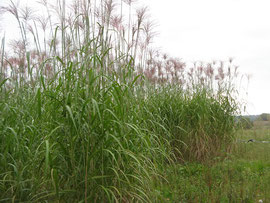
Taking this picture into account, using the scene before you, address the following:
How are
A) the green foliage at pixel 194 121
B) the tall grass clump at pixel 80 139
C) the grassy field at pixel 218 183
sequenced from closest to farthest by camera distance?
1. the tall grass clump at pixel 80 139
2. the grassy field at pixel 218 183
3. the green foliage at pixel 194 121

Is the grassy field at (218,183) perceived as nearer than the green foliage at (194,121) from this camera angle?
Yes

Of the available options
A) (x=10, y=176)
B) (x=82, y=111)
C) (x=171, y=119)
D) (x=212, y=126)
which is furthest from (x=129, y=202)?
Answer: (x=212, y=126)

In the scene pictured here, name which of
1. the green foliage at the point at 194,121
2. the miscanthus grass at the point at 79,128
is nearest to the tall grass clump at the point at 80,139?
the miscanthus grass at the point at 79,128

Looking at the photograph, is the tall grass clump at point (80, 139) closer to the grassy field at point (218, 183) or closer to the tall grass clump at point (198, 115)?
the grassy field at point (218, 183)

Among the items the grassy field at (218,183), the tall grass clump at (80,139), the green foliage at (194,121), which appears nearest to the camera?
the tall grass clump at (80,139)

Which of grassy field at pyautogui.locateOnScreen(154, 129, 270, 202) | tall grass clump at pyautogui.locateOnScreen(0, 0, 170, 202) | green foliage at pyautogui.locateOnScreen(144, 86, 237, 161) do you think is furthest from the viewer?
green foliage at pyautogui.locateOnScreen(144, 86, 237, 161)

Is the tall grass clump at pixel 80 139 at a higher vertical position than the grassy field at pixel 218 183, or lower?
higher

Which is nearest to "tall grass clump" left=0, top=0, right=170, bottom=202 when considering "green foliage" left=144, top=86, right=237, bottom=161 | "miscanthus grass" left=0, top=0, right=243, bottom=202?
"miscanthus grass" left=0, top=0, right=243, bottom=202

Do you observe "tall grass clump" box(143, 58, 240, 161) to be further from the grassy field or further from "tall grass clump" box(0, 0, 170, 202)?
"tall grass clump" box(0, 0, 170, 202)

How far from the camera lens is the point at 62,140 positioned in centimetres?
206

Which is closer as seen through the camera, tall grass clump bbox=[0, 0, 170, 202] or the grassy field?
tall grass clump bbox=[0, 0, 170, 202]

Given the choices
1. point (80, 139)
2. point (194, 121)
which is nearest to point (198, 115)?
point (194, 121)

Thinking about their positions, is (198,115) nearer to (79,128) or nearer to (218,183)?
(218,183)

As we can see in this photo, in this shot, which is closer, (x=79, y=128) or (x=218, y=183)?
(x=79, y=128)
